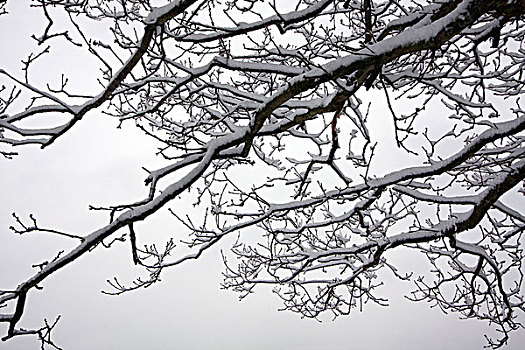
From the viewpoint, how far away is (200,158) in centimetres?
345

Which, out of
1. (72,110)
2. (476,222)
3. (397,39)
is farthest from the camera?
(476,222)

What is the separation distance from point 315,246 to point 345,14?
2975mm

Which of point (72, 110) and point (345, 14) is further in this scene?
point (345, 14)

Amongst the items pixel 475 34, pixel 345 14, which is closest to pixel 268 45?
pixel 345 14

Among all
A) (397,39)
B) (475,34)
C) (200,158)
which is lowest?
(200,158)

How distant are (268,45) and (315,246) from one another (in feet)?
8.94

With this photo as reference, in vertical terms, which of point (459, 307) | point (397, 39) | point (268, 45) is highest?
point (268, 45)

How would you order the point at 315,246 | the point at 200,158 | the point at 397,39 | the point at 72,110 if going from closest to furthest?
the point at 397,39
the point at 72,110
the point at 200,158
the point at 315,246

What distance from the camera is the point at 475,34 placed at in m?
4.77

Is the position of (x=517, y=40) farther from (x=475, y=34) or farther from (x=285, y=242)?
(x=285, y=242)

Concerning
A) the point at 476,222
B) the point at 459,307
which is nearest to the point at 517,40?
the point at 476,222

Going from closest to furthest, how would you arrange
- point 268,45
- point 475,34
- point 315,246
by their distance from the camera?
1. point 475,34
2. point 268,45
3. point 315,246

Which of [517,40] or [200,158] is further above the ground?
[517,40]

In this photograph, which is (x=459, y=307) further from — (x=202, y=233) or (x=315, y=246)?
(x=202, y=233)
